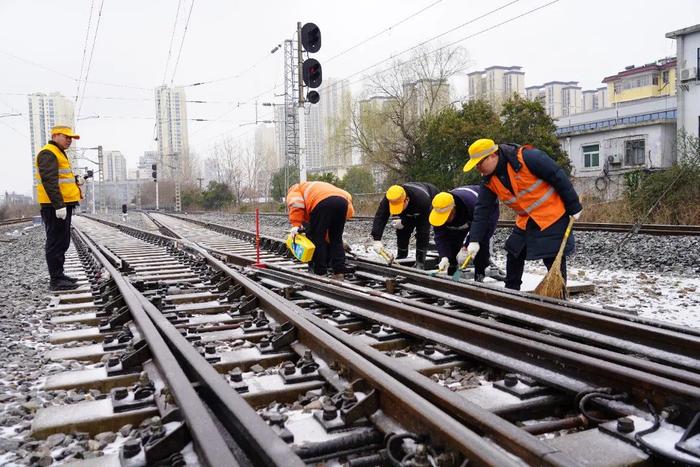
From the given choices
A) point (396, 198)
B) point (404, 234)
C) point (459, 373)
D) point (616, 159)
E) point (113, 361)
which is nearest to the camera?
point (459, 373)

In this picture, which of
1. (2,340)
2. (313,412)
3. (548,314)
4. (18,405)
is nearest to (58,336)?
(2,340)

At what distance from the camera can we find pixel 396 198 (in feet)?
24.1

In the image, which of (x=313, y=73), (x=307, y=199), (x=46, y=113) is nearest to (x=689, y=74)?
(x=313, y=73)

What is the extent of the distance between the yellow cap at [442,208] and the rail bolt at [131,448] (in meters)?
4.82

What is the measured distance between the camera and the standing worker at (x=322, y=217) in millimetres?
7086

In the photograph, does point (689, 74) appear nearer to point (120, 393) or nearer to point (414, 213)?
point (414, 213)

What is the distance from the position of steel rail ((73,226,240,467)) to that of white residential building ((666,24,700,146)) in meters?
28.0

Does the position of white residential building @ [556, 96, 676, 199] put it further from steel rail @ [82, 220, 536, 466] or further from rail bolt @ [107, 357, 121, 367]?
rail bolt @ [107, 357, 121, 367]

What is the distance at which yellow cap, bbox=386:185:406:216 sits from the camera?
7.32 metres

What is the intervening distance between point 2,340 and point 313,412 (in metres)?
3.08

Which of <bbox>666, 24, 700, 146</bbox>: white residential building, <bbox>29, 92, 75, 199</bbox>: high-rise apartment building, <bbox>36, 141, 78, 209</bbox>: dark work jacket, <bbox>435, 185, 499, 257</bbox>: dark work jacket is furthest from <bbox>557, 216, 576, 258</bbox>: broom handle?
<bbox>29, 92, 75, 199</bbox>: high-rise apartment building

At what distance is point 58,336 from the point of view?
14.8 feet

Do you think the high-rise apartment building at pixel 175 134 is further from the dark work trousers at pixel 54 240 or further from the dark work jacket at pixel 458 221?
the dark work jacket at pixel 458 221

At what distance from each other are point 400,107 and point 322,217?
27.2 metres
